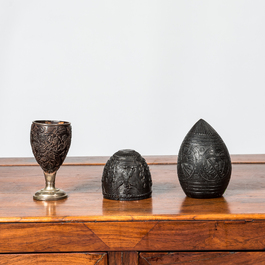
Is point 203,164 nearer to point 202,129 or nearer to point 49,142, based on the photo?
point 202,129

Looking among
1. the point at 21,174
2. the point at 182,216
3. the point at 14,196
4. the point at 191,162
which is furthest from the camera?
the point at 21,174

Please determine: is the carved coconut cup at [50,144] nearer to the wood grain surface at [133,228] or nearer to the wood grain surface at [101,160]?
the wood grain surface at [133,228]

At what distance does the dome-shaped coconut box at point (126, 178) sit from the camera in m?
1.28

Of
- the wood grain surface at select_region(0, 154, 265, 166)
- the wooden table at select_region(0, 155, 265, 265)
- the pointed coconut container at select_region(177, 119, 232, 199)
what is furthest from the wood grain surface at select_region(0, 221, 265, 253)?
the wood grain surface at select_region(0, 154, 265, 166)

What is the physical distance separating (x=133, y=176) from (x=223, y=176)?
0.22m

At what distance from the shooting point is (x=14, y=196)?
4.48 ft

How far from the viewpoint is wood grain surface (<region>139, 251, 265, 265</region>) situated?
1187 mm

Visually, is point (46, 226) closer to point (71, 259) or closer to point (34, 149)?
point (71, 259)

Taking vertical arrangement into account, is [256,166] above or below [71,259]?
above

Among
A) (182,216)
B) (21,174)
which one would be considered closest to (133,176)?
(182,216)

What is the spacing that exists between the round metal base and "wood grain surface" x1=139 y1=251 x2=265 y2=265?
27 cm

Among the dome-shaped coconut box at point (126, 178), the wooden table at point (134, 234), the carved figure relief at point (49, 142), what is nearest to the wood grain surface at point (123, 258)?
the wooden table at point (134, 234)

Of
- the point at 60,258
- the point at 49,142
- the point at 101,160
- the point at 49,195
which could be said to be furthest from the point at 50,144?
the point at 101,160

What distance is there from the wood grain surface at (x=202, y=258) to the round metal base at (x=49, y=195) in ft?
0.89
